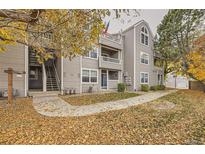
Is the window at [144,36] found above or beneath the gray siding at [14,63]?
above

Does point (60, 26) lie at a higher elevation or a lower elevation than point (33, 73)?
higher

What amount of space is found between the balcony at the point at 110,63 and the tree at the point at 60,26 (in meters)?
7.33

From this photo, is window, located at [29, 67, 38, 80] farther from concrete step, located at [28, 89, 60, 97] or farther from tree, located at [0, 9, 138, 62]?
tree, located at [0, 9, 138, 62]

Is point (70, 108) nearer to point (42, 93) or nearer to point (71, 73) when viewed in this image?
point (42, 93)

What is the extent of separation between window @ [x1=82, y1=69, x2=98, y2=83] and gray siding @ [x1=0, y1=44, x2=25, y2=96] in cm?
449

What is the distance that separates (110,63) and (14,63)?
26.5 feet

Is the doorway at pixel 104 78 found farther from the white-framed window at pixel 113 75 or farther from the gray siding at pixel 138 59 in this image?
the gray siding at pixel 138 59

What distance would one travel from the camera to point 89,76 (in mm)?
12219

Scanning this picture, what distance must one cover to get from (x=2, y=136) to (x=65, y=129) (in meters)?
1.31

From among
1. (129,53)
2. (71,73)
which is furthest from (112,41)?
(71,73)

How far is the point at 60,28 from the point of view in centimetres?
461

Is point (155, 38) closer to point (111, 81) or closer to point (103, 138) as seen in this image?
point (111, 81)

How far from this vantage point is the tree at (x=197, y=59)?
8.76m

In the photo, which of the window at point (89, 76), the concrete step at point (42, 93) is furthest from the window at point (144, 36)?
the concrete step at point (42, 93)
